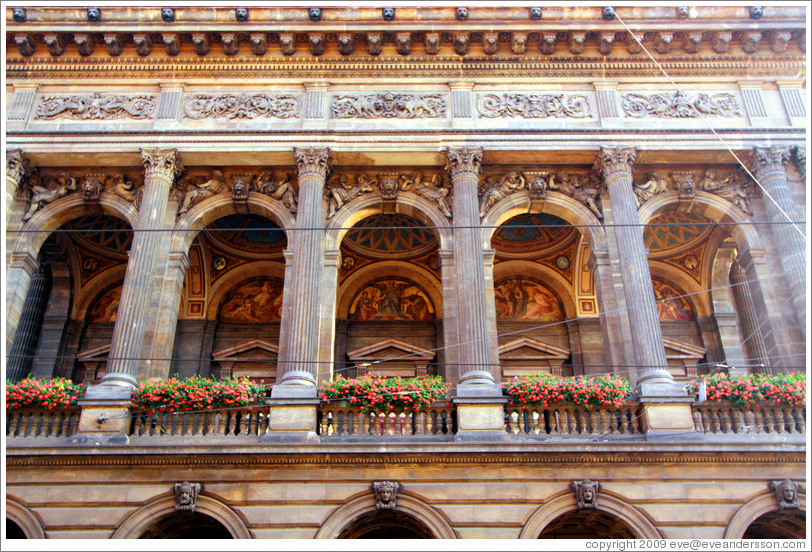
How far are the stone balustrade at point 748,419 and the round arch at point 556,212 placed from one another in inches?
177

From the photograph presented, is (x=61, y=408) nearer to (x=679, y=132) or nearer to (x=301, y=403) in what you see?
(x=301, y=403)

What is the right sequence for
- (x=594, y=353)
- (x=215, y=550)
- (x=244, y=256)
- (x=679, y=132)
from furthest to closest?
(x=244, y=256), (x=594, y=353), (x=679, y=132), (x=215, y=550)

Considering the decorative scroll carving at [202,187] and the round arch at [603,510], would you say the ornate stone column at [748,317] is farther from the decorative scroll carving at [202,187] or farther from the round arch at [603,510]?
the decorative scroll carving at [202,187]

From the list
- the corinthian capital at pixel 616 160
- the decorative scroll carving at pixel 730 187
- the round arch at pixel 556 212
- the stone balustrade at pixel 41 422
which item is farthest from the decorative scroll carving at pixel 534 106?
the stone balustrade at pixel 41 422

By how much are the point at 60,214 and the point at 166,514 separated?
27.8ft

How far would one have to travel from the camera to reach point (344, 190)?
1762 centimetres

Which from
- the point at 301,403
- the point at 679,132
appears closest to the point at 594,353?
the point at 679,132

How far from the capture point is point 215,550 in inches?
466

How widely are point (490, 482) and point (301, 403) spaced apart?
388 cm

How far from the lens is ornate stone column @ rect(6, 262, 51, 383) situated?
18.1 meters

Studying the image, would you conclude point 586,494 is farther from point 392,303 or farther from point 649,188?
point 392,303

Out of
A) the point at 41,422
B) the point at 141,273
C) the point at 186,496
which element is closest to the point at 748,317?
the point at 186,496

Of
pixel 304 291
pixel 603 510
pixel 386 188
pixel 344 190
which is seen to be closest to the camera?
pixel 603 510

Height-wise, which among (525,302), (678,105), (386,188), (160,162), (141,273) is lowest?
(141,273)
